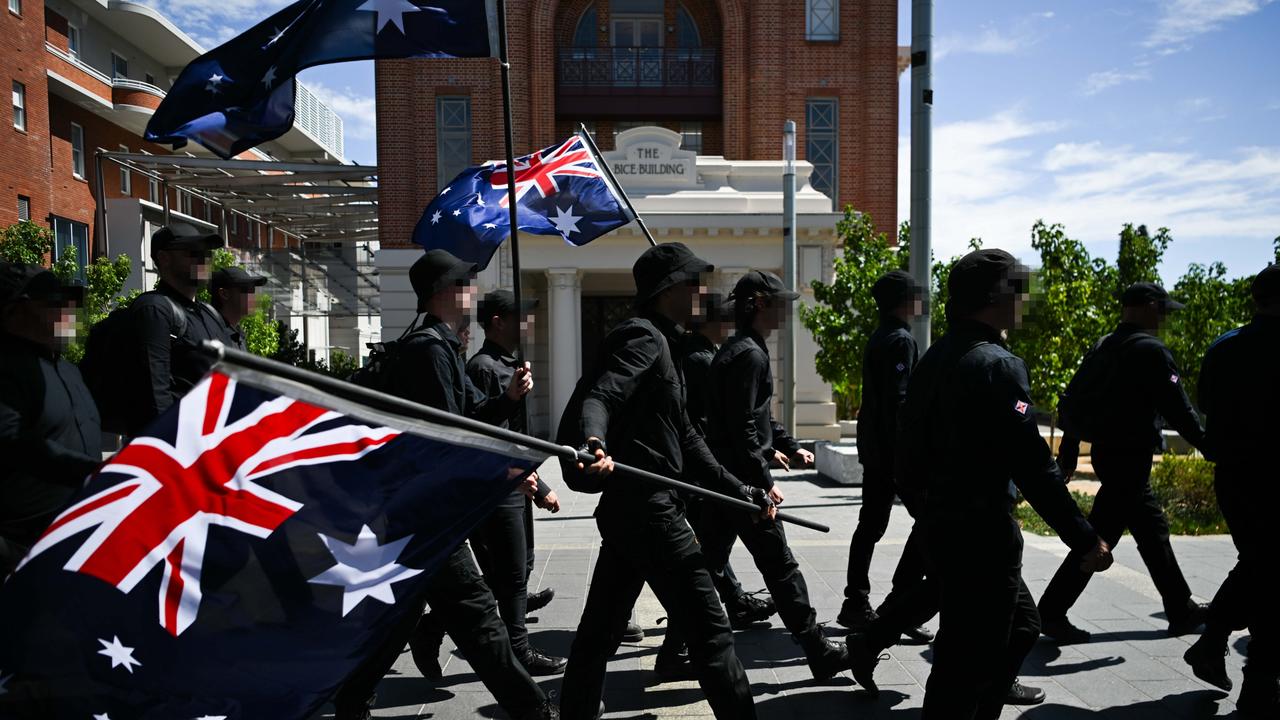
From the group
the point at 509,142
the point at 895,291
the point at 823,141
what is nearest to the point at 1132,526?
the point at 895,291

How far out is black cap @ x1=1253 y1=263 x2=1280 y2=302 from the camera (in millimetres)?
4138

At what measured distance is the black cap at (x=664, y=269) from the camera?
12.3 ft

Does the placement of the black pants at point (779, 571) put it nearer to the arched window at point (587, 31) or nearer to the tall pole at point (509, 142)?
the tall pole at point (509, 142)

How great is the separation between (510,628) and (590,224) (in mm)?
3583

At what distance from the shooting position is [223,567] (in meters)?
2.00

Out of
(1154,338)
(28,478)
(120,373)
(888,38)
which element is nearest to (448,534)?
(28,478)

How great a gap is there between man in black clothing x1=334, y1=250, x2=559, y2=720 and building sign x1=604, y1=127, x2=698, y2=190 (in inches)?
597

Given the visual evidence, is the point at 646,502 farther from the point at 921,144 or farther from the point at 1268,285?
the point at 921,144

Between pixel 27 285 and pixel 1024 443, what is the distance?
3792 millimetres

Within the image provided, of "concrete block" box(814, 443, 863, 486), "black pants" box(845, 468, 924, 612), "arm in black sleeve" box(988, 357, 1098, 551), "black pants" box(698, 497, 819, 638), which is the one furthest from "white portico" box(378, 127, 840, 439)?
"arm in black sleeve" box(988, 357, 1098, 551)

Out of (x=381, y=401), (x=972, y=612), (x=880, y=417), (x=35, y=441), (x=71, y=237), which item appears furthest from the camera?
(x=71, y=237)

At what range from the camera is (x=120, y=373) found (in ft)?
12.3

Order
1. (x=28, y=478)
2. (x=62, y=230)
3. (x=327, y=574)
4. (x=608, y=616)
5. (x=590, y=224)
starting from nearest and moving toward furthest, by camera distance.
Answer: (x=327, y=574) → (x=28, y=478) → (x=608, y=616) → (x=590, y=224) → (x=62, y=230)

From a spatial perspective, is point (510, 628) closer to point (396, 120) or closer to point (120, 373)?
point (120, 373)
